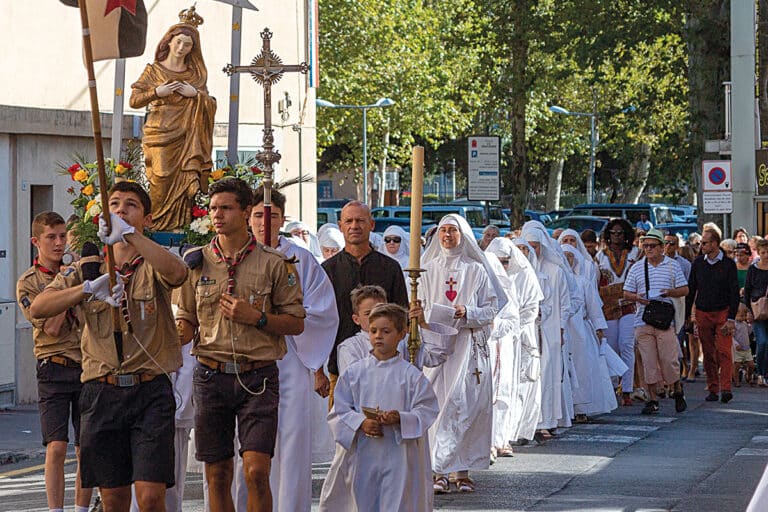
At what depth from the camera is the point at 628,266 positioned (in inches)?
781

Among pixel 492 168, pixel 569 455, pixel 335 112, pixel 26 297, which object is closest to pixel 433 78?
pixel 335 112

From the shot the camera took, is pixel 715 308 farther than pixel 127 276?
Yes

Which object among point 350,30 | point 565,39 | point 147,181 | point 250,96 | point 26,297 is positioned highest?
point 350,30

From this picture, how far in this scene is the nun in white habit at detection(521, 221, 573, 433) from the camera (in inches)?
613

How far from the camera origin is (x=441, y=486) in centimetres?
1177

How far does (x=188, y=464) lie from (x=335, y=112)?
4960 cm

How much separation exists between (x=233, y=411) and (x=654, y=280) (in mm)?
10435

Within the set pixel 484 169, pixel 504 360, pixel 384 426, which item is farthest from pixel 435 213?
pixel 384 426

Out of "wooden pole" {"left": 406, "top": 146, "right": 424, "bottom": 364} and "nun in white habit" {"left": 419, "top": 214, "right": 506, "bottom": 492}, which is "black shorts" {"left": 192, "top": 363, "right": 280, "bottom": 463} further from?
"nun in white habit" {"left": 419, "top": 214, "right": 506, "bottom": 492}

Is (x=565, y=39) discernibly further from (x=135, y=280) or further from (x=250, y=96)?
(x=135, y=280)

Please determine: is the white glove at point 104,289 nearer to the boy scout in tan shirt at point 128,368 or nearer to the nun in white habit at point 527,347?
the boy scout in tan shirt at point 128,368

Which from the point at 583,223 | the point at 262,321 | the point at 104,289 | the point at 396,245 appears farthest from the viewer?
the point at 583,223

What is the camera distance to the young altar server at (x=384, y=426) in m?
8.77

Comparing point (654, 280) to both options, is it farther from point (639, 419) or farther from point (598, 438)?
point (598, 438)
